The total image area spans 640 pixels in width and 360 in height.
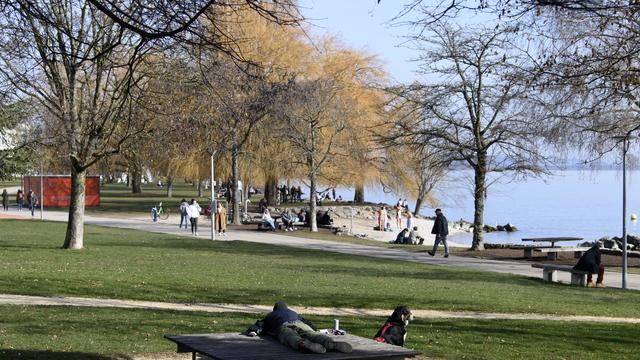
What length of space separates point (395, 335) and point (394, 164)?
47220 millimetres

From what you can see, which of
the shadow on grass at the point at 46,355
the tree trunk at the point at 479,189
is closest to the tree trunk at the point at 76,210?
the tree trunk at the point at 479,189

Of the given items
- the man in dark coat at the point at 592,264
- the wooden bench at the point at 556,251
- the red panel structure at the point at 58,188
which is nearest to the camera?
the man in dark coat at the point at 592,264

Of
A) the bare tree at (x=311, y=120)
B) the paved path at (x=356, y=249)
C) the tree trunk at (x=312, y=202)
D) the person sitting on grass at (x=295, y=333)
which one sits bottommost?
the paved path at (x=356, y=249)

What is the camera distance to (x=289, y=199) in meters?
80.9

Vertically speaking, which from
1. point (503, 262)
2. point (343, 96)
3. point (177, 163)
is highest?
point (343, 96)

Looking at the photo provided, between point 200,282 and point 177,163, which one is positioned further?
point 177,163

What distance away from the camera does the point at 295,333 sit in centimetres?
789

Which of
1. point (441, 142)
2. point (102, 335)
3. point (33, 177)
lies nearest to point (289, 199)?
point (33, 177)

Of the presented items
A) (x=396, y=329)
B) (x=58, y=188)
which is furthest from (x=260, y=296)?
(x=58, y=188)

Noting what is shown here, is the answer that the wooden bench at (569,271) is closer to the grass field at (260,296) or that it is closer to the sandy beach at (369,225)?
the grass field at (260,296)

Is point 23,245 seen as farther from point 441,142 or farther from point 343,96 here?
point 343,96

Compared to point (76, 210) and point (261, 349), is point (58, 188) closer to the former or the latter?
point (76, 210)

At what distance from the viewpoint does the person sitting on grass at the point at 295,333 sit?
762 cm

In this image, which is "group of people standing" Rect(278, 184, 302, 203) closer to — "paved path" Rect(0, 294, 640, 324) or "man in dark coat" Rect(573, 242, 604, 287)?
"man in dark coat" Rect(573, 242, 604, 287)
